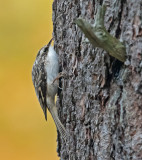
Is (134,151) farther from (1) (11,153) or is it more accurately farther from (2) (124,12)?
(1) (11,153)

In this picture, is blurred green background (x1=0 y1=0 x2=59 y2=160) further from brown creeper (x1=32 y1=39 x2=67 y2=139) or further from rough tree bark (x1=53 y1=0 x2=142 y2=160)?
rough tree bark (x1=53 y1=0 x2=142 y2=160)

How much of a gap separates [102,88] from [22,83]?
3.12 metres

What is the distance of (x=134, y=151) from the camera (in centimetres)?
157

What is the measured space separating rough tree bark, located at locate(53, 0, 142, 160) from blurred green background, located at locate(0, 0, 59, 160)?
2.30 metres

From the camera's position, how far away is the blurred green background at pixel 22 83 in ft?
14.8

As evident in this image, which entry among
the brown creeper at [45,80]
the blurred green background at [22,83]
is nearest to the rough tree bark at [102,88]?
the brown creeper at [45,80]

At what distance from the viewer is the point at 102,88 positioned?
5.73 ft

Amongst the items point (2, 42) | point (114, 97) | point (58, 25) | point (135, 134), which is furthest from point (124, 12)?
point (2, 42)

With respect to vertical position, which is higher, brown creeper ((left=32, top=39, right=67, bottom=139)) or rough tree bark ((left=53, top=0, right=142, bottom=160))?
rough tree bark ((left=53, top=0, right=142, bottom=160))

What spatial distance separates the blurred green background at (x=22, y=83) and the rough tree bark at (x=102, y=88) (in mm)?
2301

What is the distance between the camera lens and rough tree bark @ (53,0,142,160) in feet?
5.11

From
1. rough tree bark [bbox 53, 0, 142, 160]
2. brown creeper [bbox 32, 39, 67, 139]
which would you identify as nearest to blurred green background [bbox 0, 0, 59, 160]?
brown creeper [bbox 32, 39, 67, 139]

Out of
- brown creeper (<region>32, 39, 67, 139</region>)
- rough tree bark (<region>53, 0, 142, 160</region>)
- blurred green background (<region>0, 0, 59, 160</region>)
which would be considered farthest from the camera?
blurred green background (<region>0, 0, 59, 160</region>)

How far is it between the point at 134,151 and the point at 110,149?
0.53 ft
